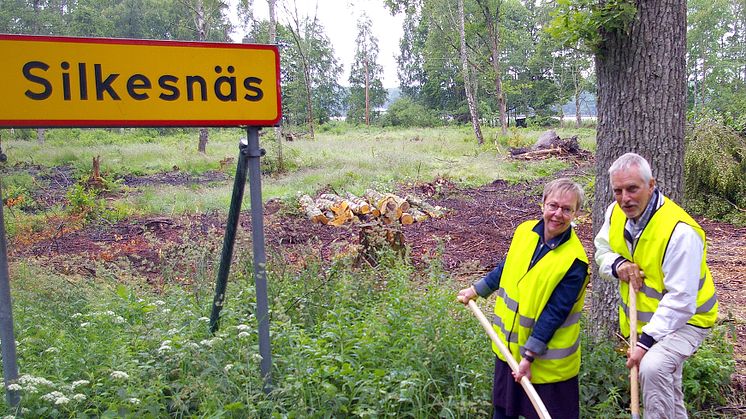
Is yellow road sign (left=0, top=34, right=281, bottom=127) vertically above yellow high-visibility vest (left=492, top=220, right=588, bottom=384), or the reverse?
yellow road sign (left=0, top=34, right=281, bottom=127)

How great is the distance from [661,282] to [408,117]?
50.8 m

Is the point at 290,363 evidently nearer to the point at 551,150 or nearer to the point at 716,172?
the point at 716,172

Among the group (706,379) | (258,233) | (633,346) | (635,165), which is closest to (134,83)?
(258,233)

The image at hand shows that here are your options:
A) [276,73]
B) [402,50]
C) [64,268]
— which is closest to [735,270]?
[276,73]

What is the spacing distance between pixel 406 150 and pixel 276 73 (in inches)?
787

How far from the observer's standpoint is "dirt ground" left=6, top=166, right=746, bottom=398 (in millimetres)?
6438

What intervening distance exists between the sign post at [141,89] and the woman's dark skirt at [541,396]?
1.22 meters

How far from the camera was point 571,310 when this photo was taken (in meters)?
2.76

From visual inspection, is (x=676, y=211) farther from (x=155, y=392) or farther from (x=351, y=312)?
(x=155, y=392)

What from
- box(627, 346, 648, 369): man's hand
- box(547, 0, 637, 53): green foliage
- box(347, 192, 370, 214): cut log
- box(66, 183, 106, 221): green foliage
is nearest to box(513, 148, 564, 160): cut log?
box(347, 192, 370, 214): cut log

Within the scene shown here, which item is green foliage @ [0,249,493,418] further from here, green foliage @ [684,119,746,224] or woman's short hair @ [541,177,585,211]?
green foliage @ [684,119,746,224]

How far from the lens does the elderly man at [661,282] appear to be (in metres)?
2.64

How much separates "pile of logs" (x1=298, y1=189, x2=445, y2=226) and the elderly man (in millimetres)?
7009

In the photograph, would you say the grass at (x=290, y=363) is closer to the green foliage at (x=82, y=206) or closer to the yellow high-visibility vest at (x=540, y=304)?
the yellow high-visibility vest at (x=540, y=304)
